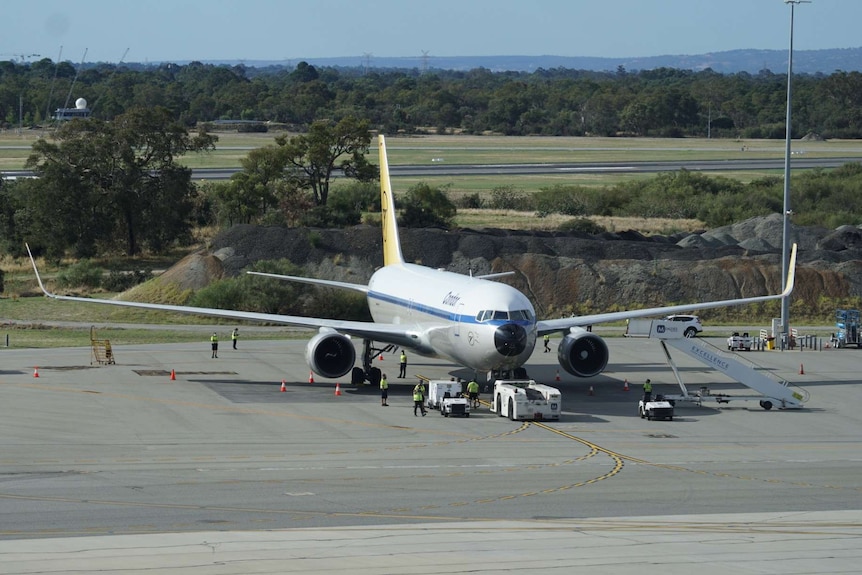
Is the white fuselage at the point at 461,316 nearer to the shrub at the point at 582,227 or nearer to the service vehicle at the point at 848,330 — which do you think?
the service vehicle at the point at 848,330

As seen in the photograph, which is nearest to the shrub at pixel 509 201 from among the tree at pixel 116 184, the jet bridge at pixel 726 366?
the tree at pixel 116 184

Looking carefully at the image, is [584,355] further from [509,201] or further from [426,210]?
[509,201]

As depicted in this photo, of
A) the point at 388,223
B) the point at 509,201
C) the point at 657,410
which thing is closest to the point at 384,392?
the point at 657,410

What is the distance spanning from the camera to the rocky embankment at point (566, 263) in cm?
8088

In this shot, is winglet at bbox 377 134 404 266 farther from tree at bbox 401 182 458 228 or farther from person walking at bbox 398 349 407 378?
tree at bbox 401 182 458 228

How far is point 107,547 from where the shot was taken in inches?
1042

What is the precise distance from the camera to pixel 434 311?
50.4 metres

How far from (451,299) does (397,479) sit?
14.8 m

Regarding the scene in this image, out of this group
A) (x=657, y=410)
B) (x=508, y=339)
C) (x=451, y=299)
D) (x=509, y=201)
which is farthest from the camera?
(x=509, y=201)

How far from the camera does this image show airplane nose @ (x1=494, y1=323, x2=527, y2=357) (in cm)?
4541

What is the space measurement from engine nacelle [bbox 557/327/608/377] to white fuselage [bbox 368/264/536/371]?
3821mm

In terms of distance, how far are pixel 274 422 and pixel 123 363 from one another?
1697 centimetres

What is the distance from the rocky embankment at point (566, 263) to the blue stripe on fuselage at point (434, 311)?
76.6ft

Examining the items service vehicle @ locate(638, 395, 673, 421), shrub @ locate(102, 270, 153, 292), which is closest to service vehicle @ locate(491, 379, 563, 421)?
service vehicle @ locate(638, 395, 673, 421)
